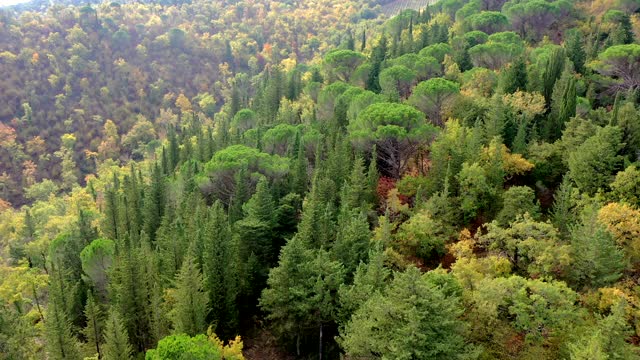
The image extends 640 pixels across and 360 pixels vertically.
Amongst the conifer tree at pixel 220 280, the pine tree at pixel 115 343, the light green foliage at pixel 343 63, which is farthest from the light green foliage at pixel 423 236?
the light green foliage at pixel 343 63

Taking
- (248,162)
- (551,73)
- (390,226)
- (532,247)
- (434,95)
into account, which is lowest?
(248,162)

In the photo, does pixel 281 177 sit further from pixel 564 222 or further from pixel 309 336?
pixel 564 222

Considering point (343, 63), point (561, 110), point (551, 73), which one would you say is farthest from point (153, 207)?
point (551, 73)

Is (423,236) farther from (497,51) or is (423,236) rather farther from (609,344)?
(497,51)

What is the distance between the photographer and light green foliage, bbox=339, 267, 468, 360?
1153 inches

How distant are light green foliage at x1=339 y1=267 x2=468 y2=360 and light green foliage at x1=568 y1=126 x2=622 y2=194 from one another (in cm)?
2257

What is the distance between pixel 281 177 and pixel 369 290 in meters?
30.5

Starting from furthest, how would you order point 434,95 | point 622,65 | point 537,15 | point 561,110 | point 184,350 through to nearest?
point 537,15, point 622,65, point 434,95, point 561,110, point 184,350

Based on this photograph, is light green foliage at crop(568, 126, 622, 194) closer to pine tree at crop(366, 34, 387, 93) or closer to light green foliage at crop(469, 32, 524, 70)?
light green foliage at crop(469, 32, 524, 70)

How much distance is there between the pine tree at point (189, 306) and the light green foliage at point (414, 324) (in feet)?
48.4

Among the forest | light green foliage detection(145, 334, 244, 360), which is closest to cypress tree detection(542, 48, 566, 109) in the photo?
the forest

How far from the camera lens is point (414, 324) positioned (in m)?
29.1

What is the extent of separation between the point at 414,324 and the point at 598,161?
27965 millimetres

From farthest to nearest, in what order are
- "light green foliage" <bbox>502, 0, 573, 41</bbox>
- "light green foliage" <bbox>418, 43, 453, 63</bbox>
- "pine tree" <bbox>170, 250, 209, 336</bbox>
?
"light green foliage" <bbox>502, 0, 573, 41</bbox> < "light green foliage" <bbox>418, 43, 453, 63</bbox> < "pine tree" <bbox>170, 250, 209, 336</bbox>
